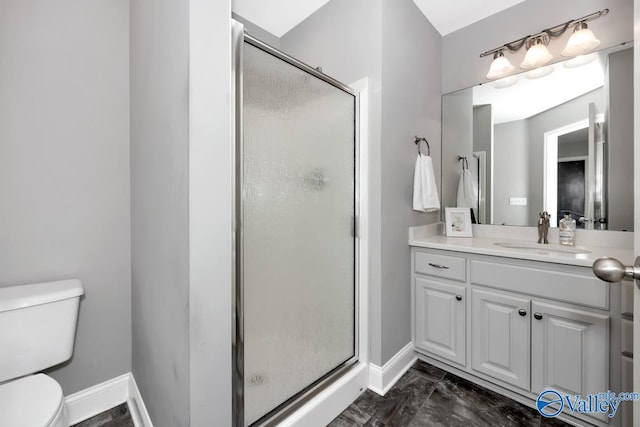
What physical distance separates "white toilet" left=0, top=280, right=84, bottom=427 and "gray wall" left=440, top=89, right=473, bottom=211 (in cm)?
248

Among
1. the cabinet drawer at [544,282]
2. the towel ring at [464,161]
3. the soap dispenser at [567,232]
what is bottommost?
the cabinet drawer at [544,282]

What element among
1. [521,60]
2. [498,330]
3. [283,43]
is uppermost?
[283,43]

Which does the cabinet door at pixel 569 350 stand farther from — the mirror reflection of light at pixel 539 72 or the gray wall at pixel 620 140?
the mirror reflection of light at pixel 539 72

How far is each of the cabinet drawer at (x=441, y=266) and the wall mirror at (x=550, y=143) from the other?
63cm

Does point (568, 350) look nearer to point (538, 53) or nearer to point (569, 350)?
point (569, 350)

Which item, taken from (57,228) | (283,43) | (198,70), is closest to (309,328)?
(198,70)

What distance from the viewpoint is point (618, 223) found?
161 cm

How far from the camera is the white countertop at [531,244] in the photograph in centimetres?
141

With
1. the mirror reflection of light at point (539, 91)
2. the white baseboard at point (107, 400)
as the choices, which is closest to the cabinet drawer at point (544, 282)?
the mirror reflection of light at point (539, 91)

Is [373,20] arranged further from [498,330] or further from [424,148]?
[498,330]

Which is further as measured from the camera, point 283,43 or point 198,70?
point 283,43

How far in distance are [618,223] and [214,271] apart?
222 cm

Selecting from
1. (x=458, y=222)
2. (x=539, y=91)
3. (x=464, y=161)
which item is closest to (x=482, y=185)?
(x=464, y=161)

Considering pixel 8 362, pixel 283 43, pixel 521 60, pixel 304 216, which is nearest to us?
pixel 8 362
